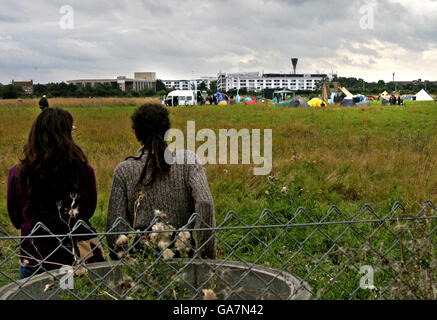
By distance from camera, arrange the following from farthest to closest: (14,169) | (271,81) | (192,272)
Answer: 1. (271,81)
2. (14,169)
3. (192,272)

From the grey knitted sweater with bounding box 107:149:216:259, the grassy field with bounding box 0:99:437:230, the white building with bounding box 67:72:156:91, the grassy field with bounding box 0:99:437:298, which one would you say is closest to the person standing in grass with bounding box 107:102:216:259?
the grey knitted sweater with bounding box 107:149:216:259

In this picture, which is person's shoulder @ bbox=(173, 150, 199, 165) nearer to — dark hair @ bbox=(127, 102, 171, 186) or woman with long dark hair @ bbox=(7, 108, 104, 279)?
dark hair @ bbox=(127, 102, 171, 186)

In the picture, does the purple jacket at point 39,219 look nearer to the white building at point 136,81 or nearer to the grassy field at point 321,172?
the grassy field at point 321,172

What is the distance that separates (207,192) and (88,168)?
73 centimetres

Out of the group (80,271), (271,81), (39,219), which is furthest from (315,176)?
(271,81)

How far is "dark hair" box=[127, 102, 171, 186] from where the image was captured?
2795 millimetres

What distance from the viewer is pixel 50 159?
2.69 m

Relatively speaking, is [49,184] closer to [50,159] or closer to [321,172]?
[50,159]

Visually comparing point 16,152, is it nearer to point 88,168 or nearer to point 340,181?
point 340,181

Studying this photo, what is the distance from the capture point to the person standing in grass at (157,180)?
9.20 ft

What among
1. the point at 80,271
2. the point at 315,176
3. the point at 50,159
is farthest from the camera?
the point at 315,176

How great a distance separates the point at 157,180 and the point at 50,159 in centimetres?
61

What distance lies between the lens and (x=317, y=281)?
11.1 feet

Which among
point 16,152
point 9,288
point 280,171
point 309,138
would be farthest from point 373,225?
point 16,152
